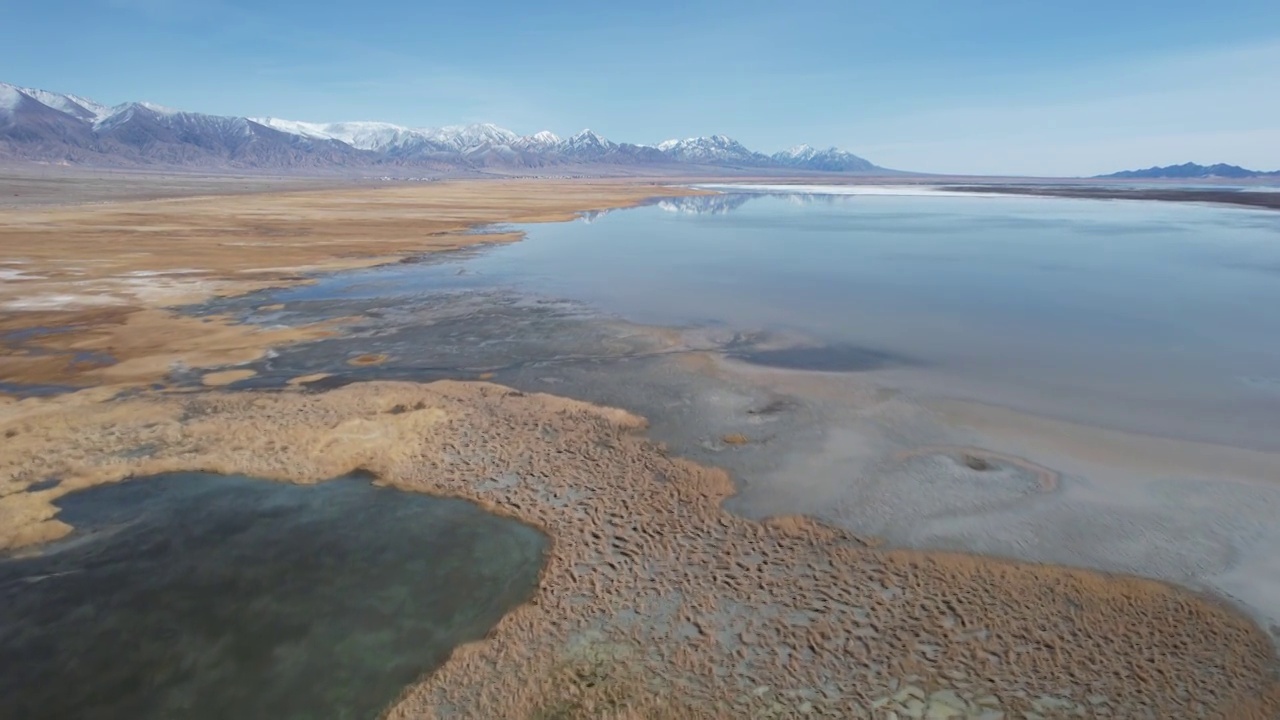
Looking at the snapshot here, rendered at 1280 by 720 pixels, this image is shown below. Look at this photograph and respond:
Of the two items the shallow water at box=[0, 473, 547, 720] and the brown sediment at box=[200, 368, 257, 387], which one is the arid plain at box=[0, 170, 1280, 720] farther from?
the shallow water at box=[0, 473, 547, 720]

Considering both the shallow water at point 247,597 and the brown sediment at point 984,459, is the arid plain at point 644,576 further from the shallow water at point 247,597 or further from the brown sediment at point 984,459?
the shallow water at point 247,597

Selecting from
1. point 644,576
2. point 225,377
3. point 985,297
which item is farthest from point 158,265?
point 985,297

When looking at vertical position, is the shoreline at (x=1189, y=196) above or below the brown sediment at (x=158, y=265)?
above

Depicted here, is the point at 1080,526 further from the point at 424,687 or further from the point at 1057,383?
the point at 424,687

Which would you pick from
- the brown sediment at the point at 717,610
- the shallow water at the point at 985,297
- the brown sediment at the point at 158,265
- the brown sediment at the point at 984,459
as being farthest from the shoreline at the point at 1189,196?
the brown sediment at the point at 717,610

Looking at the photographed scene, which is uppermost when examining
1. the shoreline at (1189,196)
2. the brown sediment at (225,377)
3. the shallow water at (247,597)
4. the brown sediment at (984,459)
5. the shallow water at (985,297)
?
the shoreline at (1189,196)

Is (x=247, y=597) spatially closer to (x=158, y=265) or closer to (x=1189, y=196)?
(x=158, y=265)
